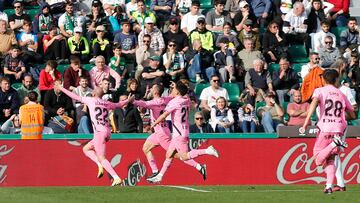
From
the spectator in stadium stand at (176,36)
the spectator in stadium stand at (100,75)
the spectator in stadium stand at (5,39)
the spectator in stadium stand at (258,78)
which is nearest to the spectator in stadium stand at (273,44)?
the spectator in stadium stand at (258,78)

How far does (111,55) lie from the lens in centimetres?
2786

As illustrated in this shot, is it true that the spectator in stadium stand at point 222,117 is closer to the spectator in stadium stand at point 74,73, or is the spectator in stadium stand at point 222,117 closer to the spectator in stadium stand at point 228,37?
the spectator in stadium stand at point 228,37

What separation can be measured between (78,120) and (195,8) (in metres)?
4.84

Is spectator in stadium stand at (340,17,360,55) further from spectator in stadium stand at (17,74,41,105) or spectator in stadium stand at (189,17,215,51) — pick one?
spectator in stadium stand at (17,74,41,105)

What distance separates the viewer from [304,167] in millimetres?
24922

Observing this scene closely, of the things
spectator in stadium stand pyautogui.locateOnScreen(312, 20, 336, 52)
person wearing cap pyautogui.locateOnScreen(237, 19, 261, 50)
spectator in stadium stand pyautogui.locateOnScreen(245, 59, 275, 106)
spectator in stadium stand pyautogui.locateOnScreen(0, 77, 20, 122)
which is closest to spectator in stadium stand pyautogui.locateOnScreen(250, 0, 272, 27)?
person wearing cap pyautogui.locateOnScreen(237, 19, 261, 50)

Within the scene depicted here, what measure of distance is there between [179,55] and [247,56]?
1.78 meters

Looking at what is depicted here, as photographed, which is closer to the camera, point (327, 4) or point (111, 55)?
point (111, 55)

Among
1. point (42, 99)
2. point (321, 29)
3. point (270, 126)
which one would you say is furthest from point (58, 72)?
point (321, 29)

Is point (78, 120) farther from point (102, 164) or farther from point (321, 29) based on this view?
point (321, 29)

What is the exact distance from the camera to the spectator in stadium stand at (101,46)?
2761cm

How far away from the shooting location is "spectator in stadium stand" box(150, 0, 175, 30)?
2933 cm

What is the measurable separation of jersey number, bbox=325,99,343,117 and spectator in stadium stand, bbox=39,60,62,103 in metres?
9.44

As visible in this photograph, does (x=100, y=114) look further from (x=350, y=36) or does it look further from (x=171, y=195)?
(x=350, y=36)
